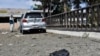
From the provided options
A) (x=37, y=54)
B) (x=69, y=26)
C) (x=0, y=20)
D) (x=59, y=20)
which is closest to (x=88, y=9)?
(x=69, y=26)

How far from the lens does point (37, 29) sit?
77.6 ft

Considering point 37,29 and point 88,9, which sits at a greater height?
point 88,9

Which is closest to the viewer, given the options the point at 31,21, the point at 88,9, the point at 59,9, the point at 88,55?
the point at 88,55

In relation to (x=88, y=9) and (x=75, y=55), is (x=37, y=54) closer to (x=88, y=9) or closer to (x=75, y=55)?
(x=75, y=55)

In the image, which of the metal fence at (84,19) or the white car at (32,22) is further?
the white car at (32,22)

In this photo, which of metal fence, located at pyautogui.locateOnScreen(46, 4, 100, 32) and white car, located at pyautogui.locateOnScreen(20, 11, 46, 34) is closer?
metal fence, located at pyautogui.locateOnScreen(46, 4, 100, 32)

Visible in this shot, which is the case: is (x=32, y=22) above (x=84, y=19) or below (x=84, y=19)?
below

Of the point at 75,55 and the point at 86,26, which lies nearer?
the point at 75,55

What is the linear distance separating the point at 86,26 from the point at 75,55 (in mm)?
7271

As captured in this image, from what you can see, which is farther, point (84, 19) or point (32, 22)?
point (32, 22)

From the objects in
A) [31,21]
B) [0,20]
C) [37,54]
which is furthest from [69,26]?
[0,20]

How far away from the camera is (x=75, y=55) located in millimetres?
9164

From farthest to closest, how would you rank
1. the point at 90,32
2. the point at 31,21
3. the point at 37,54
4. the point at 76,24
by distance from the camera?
1. the point at 31,21
2. the point at 76,24
3. the point at 90,32
4. the point at 37,54

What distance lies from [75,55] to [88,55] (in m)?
0.44
